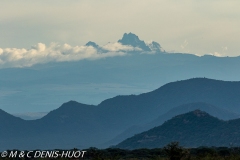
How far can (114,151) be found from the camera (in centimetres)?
14038

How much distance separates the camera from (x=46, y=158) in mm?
93688

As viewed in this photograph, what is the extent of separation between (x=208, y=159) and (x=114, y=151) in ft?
169

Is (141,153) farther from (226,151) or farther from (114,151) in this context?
(226,151)

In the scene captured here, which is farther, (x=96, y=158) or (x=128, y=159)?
(x=128, y=159)

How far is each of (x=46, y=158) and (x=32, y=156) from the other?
67.2ft

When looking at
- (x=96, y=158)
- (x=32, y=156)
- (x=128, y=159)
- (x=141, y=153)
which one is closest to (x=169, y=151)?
(x=96, y=158)

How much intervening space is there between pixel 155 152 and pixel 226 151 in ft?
49.7

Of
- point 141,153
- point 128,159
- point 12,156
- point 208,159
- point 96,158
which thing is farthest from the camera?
point 141,153

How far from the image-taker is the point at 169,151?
284 ft

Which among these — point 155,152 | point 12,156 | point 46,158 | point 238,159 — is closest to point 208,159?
point 238,159

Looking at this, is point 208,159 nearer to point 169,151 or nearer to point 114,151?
point 169,151

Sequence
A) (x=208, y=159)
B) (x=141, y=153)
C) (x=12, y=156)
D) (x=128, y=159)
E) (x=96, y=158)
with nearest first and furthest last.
Result: (x=96, y=158), (x=208, y=159), (x=12, y=156), (x=128, y=159), (x=141, y=153)

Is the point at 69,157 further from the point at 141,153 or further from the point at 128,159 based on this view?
the point at 141,153

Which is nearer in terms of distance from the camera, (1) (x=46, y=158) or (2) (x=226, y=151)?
(1) (x=46, y=158)
